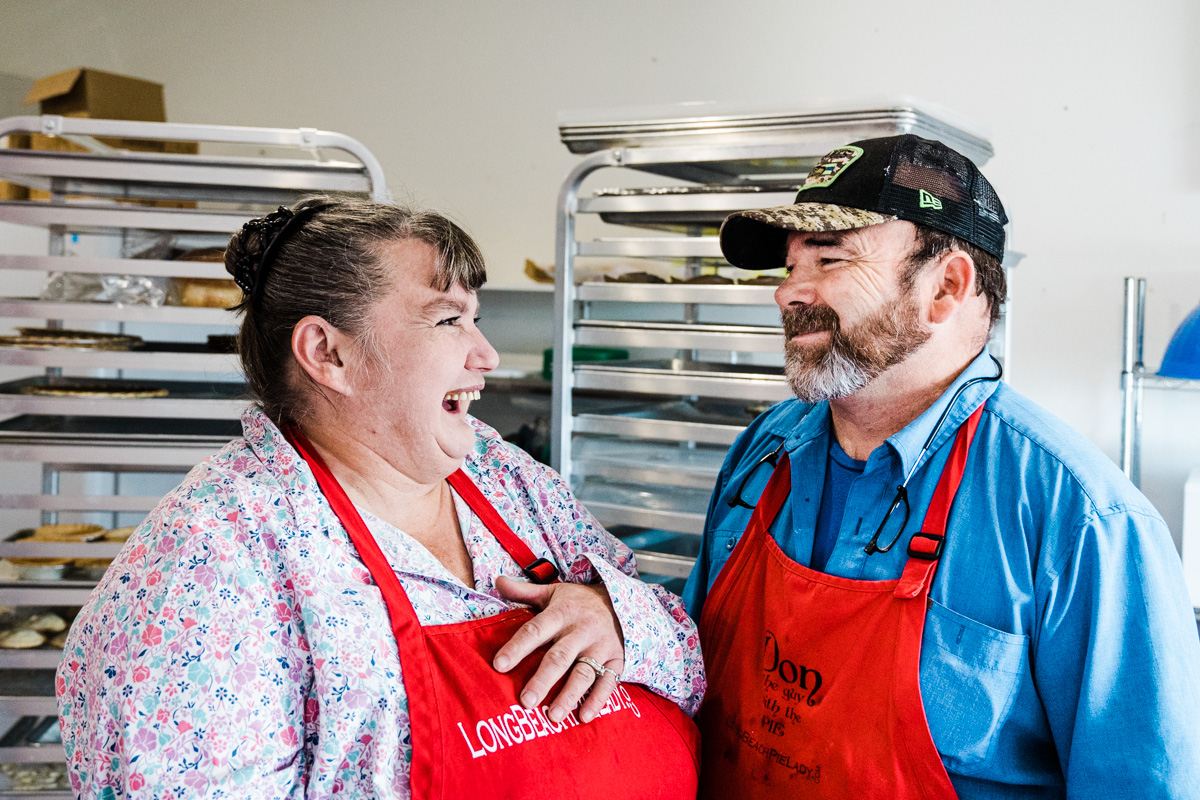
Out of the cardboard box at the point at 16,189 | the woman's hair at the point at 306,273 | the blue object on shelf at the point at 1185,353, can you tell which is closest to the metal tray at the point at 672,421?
the woman's hair at the point at 306,273

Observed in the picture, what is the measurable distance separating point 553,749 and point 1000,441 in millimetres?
764

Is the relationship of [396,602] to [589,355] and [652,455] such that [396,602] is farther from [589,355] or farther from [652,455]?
[589,355]

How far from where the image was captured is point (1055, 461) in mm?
1305

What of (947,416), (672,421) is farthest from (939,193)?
(672,421)

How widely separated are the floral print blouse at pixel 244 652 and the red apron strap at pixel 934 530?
645mm

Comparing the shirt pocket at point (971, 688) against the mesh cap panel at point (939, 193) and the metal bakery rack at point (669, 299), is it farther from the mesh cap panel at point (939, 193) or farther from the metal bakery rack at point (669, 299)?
the metal bakery rack at point (669, 299)

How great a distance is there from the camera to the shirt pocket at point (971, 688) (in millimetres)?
1266

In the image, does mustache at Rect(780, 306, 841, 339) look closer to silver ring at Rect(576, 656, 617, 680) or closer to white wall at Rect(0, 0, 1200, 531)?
silver ring at Rect(576, 656, 617, 680)

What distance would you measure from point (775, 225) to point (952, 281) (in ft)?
0.94

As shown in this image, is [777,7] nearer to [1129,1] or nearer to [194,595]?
[1129,1]

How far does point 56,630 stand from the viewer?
93.2 inches

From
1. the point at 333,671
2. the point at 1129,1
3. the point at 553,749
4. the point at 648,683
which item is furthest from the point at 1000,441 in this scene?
the point at 1129,1

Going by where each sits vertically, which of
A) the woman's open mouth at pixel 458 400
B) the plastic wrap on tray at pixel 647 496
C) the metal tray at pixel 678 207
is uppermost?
the metal tray at pixel 678 207

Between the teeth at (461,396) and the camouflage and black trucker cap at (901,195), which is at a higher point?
the camouflage and black trucker cap at (901,195)
